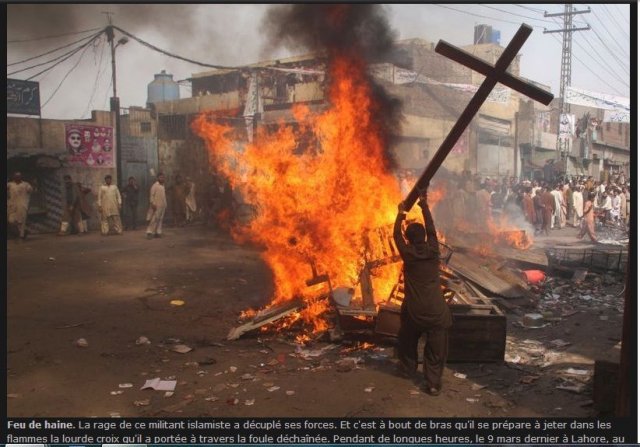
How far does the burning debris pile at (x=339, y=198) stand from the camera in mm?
7082

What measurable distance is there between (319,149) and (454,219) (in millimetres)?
8055

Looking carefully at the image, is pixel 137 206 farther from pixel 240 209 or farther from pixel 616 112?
pixel 616 112

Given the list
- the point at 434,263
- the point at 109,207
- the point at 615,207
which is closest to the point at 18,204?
the point at 109,207

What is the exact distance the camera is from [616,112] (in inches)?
300

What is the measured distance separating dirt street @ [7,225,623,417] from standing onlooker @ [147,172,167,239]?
440 centimetres

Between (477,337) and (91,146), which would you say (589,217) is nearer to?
(477,337)

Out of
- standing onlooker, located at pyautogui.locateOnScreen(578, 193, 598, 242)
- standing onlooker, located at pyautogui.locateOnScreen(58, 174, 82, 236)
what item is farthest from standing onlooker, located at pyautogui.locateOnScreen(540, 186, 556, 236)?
standing onlooker, located at pyautogui.locateOnScreen(58, 174, 82, 236)

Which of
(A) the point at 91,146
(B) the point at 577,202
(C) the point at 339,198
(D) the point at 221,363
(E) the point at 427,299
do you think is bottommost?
(D) the point at 221,363

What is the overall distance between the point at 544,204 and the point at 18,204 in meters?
14.4

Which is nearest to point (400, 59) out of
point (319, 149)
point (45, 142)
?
point (319, 149)

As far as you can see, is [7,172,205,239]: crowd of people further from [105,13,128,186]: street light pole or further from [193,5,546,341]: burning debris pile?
[193,5,546,341]: burning debris pile

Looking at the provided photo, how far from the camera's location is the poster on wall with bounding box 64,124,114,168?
1234 centimetres

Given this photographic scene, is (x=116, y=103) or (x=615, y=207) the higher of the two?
(x=116, y=103)

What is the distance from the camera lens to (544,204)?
14844 mm
